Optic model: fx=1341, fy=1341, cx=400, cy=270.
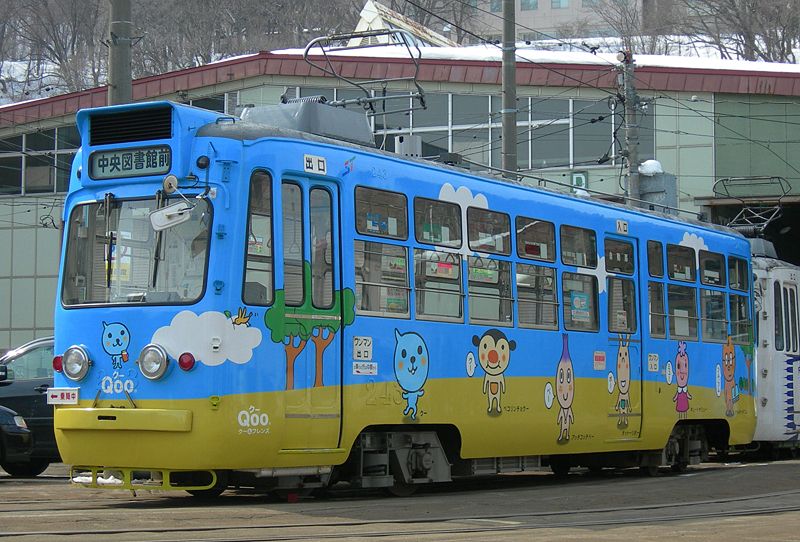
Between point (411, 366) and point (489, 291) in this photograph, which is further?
point (489, 291)

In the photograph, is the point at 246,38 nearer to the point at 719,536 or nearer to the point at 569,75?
the point at 569,75

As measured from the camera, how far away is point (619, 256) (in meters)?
15.6

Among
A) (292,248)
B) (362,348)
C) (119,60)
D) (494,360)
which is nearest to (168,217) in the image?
(292,248)

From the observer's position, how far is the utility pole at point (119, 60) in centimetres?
1430

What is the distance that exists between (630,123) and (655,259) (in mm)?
9446

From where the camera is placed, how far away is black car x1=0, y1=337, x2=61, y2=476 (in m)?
16.4

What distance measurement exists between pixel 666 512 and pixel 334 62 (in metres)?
25.1

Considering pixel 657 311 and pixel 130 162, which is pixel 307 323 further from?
pixel 657 311

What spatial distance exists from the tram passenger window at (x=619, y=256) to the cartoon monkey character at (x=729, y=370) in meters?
2.72

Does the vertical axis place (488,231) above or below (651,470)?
above

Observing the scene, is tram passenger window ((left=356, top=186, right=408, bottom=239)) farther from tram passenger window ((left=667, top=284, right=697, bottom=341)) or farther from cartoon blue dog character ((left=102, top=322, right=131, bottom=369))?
tram passenger window ((left=667, top=284, right=697, bottom=341))

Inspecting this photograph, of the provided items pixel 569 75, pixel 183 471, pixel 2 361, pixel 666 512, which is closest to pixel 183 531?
pixel 183 471

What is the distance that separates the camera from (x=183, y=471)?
10.7 metres

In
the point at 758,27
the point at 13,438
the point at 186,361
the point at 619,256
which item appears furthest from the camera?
the point at 758,27
